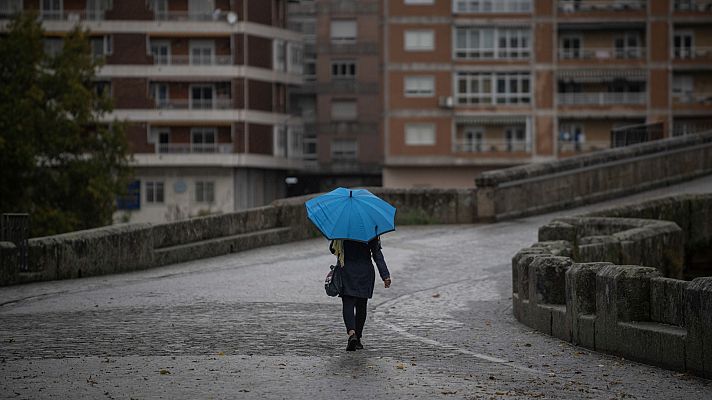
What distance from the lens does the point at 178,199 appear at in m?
67.4

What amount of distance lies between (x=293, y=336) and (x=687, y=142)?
24418mm

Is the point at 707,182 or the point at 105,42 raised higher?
the point at 105,42

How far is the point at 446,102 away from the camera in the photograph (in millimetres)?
68750

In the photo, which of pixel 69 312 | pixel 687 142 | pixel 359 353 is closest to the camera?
pixel 359 353

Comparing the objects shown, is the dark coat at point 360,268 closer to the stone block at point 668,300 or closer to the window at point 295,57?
the stone block at point 668,300

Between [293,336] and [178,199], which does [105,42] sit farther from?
[293,336]

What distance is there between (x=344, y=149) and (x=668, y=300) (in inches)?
2716

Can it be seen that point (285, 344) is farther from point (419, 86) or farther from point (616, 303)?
point (419, 86)

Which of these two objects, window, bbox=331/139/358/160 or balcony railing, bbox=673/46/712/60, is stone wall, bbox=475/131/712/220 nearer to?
balcony railing, bbox=673/46/712/60

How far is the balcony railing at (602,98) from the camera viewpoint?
68.4 meters

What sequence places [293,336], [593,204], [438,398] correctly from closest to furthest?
→ [438,398] < [293,336] < [593,204]

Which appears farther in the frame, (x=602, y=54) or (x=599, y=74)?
(x=602, y=54)

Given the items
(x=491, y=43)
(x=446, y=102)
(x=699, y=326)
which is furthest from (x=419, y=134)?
(x=699, y=326)

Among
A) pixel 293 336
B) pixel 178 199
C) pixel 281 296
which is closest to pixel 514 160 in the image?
pixel 178 199
